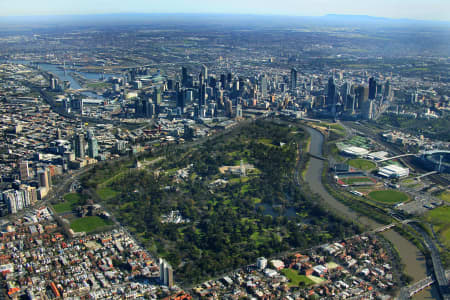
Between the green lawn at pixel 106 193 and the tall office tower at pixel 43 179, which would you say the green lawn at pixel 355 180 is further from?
the tall office tower at pixel 43 179

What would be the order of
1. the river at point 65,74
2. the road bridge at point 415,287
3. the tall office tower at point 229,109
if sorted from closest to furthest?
the road bridge at point 415,287 < the tall office tower at point 229,109 < the river at point 65,74

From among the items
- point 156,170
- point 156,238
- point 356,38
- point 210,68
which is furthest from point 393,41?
point 156,238

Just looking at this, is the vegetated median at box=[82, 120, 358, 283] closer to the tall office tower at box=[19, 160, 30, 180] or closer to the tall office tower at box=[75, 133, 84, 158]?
the tall office tower at box=[75, 133, 84, 158]

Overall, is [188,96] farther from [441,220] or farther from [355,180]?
[441,220]

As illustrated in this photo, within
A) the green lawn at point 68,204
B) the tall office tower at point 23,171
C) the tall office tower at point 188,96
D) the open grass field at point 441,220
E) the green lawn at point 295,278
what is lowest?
Result: the green lawn at point 295,278

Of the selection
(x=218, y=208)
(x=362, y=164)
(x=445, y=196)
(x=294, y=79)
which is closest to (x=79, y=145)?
(x=218, y=208)

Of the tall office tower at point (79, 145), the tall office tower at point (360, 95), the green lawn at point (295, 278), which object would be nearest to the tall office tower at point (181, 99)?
the tall office tower at point (79, 145)

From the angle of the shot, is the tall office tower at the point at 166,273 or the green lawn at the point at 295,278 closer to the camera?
the tall office tower at the point at 166,273
